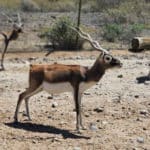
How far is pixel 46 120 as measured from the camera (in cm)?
1167

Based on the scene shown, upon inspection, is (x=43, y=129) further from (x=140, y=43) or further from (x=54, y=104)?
(x=140, y=43)

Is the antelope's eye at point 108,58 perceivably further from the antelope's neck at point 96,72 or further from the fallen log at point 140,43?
the fallen log at point 140,43

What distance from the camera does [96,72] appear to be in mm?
10922

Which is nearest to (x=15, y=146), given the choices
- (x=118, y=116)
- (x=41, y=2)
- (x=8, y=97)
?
(x=118, y=116)

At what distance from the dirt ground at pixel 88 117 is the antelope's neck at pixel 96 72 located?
3.09 feet

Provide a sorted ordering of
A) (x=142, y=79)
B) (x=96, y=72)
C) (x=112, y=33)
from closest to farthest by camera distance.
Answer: (x=96, y=72) < (x=142, y=79) < (x=112, y=33)

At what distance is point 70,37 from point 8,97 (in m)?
9.91

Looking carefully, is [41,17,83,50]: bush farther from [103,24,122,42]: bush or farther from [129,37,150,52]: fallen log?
[129,37,150,52]: fallen log

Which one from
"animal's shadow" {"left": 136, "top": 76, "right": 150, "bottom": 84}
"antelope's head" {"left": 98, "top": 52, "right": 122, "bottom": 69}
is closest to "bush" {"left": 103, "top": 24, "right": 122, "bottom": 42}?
"animal's shadow" {"left": 136, "top": 76, "right": 150, "bottom": 84}

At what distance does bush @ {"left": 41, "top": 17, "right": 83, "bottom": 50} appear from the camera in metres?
23.5

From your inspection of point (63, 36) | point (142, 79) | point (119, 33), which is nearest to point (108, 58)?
point (142, 79)

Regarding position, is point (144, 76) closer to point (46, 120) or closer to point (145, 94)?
point (145, 94)

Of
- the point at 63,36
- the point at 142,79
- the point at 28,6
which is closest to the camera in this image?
the point at 142,79

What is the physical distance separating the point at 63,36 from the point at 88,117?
12126 mm
